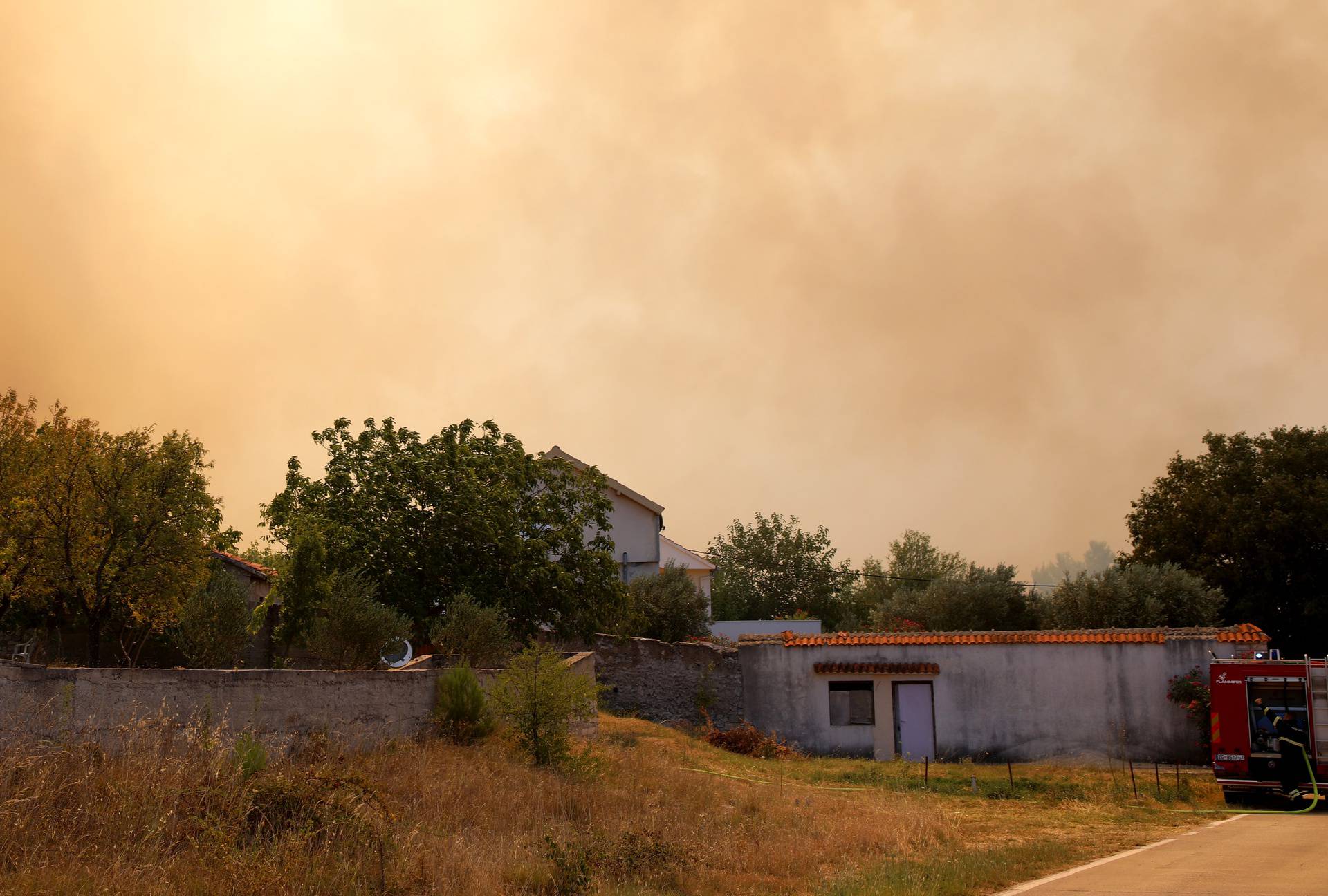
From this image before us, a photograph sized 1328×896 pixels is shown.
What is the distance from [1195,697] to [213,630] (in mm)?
24898

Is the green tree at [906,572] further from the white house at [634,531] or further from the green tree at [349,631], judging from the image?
the green tree at [349,631]

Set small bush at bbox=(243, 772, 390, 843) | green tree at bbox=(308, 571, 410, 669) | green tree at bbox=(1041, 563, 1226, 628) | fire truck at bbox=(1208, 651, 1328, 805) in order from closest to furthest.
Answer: small bush at bbox=(243, 772, 390, 843) → green tree at bbox=(308, 571, 410, 669) → fire truck at bbox=(1208, 651, 1328, 805) → green tree at bbox=(1041, 563, 1226, 628)

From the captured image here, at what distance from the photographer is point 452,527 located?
2845 cm

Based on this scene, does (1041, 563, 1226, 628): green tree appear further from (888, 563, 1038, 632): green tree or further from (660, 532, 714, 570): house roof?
(660, 532, 714, 570): house roof

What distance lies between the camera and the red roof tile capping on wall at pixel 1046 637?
29500mm

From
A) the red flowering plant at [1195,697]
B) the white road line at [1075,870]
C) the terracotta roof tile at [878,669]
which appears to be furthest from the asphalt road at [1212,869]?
the terracotta roof tile at [878,669]

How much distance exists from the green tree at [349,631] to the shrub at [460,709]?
2.88m

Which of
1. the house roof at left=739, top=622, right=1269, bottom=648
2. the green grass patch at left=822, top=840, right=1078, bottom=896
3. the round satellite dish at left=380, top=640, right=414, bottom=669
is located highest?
the house roof at left=739, top=622, right=1269, bottom=648

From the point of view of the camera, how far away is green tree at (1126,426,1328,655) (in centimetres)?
4462

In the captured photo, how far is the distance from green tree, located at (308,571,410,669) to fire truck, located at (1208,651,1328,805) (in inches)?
684

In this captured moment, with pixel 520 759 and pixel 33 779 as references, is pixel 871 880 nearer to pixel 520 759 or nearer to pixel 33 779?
pixel 520 759

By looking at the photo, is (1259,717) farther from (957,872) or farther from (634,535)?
(634,535)

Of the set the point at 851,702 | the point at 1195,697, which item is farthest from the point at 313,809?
the point at 1195,697

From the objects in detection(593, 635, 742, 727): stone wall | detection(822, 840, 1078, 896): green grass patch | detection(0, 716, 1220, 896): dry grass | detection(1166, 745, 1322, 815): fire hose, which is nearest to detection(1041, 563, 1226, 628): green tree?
detection(593, 635, 742, 727): stone wall
